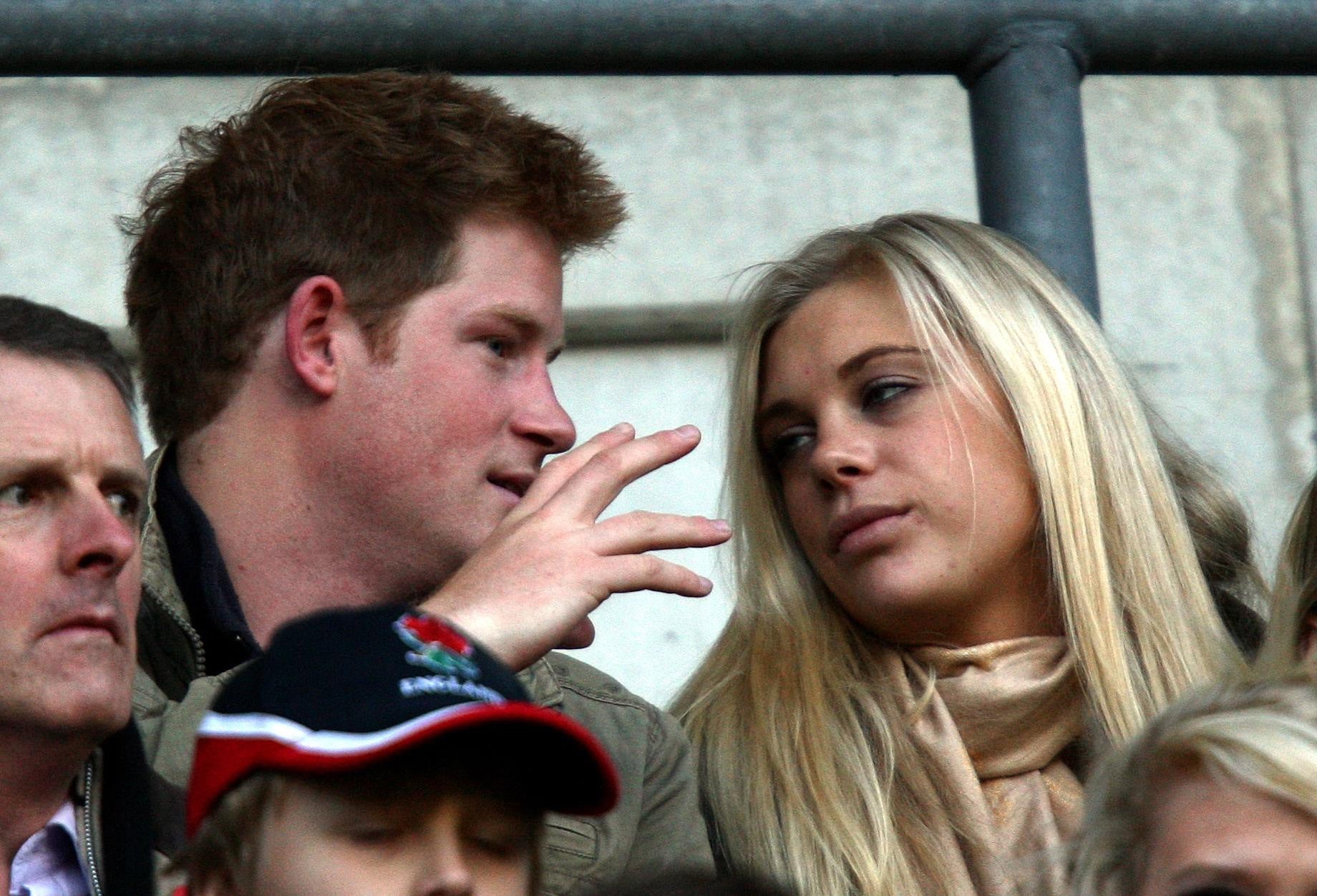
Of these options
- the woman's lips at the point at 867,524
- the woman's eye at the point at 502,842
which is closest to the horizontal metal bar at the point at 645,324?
the woman's lips at the point at 867,524

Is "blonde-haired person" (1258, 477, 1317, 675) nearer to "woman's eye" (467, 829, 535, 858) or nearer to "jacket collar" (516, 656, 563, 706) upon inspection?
"jacket collar" (516, 656, 563, 706)

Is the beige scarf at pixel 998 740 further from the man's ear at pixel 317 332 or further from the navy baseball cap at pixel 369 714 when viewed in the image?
the navy baseball cap at pixel 369 714

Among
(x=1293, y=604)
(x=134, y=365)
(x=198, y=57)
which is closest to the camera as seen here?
(x=198, y=57)

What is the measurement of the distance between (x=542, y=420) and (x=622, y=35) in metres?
0.81

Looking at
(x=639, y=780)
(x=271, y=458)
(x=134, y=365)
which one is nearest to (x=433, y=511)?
(x=271, y=458)

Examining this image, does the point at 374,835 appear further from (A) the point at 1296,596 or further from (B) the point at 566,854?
(A) the point at 1296,596

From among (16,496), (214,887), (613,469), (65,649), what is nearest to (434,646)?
(214,887)

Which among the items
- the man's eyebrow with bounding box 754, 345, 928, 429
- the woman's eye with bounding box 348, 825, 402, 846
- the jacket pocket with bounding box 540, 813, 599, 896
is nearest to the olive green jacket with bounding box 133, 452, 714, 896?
the jacket pocket with bounding box 540, 813, 599, 896

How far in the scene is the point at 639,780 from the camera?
2.85 m

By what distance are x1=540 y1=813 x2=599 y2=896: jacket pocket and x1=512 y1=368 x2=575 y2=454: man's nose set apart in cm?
59

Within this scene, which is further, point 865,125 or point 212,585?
point 865,125

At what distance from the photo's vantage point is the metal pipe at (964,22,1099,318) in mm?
2482

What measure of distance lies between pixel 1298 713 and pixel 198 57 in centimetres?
130

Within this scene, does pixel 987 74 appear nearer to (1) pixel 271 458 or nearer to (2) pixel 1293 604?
(2) pixel 1293 604
